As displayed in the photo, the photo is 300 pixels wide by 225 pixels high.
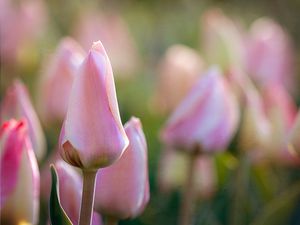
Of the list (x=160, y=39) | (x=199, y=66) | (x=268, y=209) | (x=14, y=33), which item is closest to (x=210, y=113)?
→ (x=268, y=209)

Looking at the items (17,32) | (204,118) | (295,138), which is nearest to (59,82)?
(204,118)

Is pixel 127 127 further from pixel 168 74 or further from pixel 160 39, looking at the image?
pixel 160 39

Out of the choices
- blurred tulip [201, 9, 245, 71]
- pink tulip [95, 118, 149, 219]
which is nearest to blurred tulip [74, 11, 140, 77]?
blurred tulip [201, 9, 245, 71]

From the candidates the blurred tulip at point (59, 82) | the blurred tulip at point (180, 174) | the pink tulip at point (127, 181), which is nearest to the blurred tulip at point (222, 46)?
Answer: the blurred tulip at point (180, 174)

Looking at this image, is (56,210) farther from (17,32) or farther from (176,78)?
(17,32)

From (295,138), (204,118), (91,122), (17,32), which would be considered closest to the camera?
(91,122)

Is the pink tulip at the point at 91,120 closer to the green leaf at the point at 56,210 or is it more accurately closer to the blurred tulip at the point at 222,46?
the green leaf at the point at 56,210
